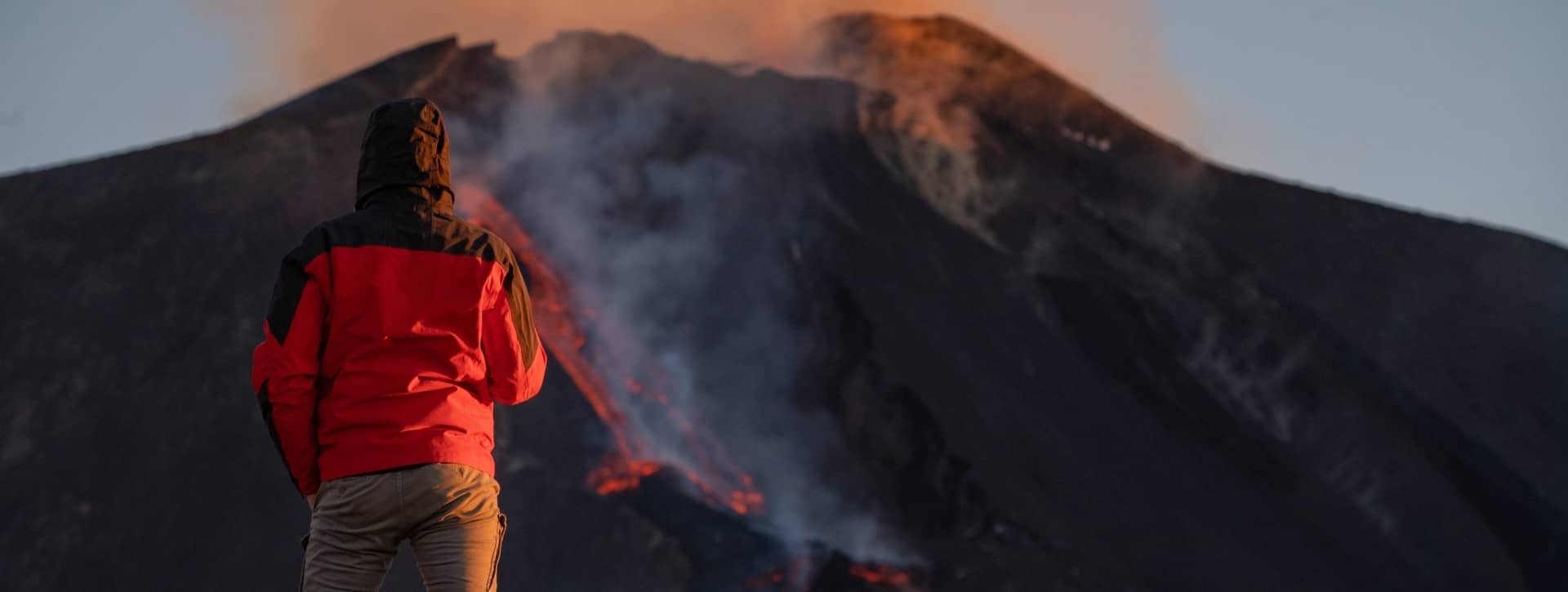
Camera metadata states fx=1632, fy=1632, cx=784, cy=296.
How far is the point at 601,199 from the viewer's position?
77.4 feet

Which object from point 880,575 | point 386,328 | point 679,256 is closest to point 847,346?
point 679,256

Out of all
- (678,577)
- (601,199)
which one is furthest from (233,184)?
(678,577)

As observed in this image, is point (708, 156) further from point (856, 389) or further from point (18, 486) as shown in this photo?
point (18, 486)

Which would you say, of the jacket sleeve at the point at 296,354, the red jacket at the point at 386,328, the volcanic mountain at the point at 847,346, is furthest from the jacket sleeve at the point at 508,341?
the volcanic mountain at the point at 847,346

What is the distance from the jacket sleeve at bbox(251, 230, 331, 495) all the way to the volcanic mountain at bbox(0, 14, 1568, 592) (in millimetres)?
11892

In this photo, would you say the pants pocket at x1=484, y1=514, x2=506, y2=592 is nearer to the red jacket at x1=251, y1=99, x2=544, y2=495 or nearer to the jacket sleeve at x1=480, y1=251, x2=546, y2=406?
the red jacket at x1=251, y1=99, x2=544, y2=495

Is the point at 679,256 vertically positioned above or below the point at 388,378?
below

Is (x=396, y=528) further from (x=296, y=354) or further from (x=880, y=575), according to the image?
(x=880, y=575)

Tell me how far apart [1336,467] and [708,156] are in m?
10.3

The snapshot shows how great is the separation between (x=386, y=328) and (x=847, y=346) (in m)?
17.6

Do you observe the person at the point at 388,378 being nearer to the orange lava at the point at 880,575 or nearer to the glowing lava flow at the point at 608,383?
the glowing lava flow at the point at 608,383

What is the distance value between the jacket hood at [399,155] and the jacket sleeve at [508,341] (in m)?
0.30

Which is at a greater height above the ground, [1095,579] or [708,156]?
[708,156]

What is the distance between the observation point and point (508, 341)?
14.3ft
